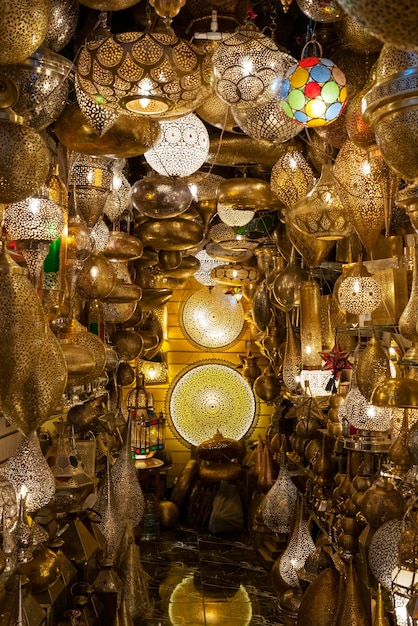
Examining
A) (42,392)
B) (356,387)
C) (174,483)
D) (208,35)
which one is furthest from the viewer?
(174,483)

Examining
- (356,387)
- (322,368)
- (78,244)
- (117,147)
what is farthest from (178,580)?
(117,147)

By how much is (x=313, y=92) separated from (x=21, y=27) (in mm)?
609

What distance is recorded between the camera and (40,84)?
4.23 feet

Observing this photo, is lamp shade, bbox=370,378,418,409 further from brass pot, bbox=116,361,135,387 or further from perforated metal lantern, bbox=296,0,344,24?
brass pot, bbox=116,361,135,387

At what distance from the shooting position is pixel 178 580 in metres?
6.04

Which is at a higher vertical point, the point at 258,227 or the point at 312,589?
the point at 258,227

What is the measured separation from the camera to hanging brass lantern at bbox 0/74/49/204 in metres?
1.07

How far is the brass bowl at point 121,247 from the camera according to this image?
9.49ft

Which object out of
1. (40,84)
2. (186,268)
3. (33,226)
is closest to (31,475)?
(33,226)

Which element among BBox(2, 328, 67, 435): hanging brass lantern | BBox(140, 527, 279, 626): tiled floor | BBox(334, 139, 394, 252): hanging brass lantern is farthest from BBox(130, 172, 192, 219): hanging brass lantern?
BBox(140, 527, 279, 626): tiled floor

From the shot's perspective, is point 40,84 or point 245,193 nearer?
point 40,84

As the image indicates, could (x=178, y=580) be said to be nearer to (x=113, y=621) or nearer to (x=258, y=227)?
(x=113, y=621)

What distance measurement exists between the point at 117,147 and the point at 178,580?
5168mm

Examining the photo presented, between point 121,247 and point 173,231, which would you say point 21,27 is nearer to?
point 121,247
